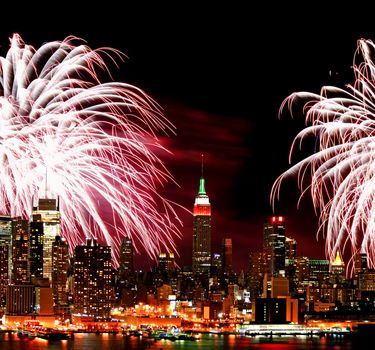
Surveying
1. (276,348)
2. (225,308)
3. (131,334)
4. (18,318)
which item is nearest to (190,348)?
(276,348)

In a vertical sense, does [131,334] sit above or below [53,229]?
below

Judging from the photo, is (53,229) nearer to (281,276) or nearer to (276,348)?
(281,276)

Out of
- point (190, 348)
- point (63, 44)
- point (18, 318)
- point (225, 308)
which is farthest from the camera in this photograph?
point (225, 308)

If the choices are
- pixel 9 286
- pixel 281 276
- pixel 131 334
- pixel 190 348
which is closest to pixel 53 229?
pixel 9 286

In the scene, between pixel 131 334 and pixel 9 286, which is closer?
pixel 131 334

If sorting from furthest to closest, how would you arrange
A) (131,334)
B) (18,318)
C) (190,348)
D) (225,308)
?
(225,308), (18,318), (131,334), (190,348)

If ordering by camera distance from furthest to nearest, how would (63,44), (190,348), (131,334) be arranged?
(131,334), (190,348), (63,44)

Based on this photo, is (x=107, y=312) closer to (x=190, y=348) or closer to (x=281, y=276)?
(x=281, y=276)

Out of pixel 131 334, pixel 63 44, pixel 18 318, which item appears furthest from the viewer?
pixel 18 318

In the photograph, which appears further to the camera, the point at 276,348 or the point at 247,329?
the point at 247,329
